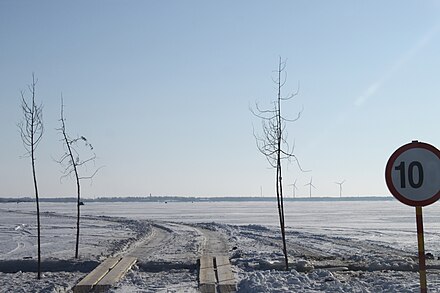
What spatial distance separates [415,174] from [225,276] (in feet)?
29.8

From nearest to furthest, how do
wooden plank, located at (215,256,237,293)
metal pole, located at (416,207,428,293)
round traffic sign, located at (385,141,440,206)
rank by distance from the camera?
1. round traffic sign, located at (385,141,440,206)
2. metal pole, located at (416,207,428,293)
3. wooden plank, located at (215,256,237,293)

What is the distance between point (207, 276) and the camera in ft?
48.6

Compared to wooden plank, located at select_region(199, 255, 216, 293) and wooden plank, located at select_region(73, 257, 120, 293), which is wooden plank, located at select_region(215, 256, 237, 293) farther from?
wooden plank, located at select_region(73, 257, 120, 293)

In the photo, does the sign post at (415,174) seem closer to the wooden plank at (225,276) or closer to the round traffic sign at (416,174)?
the round traffic sign at (416,174)

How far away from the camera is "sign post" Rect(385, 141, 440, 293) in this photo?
615 centimetres

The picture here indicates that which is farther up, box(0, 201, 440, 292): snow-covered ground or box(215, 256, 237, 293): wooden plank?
box(215, 256, 237, 293): wooden plank

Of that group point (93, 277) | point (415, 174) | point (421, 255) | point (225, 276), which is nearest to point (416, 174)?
point (415, 174)

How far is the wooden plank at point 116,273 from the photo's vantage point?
13.6m

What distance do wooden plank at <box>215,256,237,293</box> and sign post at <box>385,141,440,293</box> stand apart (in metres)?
7.35

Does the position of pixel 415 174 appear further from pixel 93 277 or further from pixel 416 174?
pixel 93 277

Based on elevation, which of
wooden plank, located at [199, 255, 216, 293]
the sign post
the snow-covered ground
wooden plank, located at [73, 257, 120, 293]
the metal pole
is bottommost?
the snow-covered ground

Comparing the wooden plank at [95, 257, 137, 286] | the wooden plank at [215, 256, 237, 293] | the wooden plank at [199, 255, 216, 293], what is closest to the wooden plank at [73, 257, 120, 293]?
the wooden plank at [95, 257, 137, 286]

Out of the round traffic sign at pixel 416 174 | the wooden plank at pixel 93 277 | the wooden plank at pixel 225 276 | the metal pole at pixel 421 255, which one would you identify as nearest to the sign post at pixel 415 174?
the round traffic sign at pixel 416 174

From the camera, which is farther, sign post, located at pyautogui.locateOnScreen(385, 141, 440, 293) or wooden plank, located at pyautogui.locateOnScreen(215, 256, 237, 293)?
wooden plank, located at pyautogui.locateOnScreen(215, 256, 237, 293)
